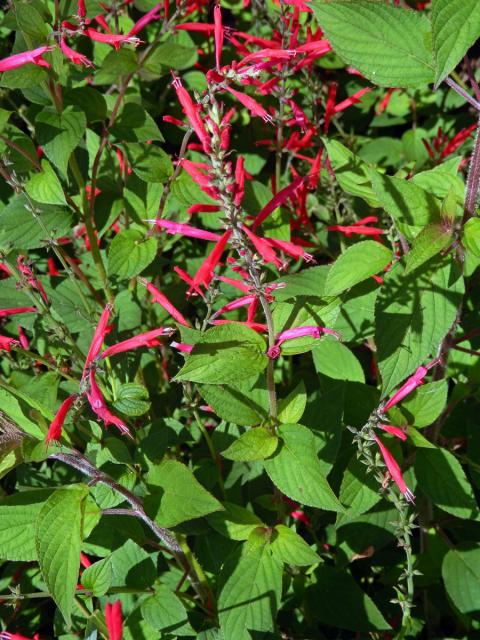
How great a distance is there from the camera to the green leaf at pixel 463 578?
2086 millimetres

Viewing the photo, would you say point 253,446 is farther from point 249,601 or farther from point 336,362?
point 336,362

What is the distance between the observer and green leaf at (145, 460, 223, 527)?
158 centimetres

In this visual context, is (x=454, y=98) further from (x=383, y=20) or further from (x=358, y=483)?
(x=358, y=483)

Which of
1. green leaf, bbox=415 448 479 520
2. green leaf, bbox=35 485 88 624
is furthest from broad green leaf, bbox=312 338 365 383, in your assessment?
green leaf, bbox=35 485 88 624

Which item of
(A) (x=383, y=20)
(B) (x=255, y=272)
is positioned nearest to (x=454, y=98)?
(A) (x=383, y=20)

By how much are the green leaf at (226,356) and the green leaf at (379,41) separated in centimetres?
61

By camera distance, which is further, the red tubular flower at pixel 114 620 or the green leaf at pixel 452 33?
the red tubular flower at pixel 114 620

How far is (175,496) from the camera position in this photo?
1.66 m

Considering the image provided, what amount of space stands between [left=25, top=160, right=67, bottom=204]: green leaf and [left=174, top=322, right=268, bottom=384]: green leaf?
33.0 inches

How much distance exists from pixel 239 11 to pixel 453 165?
2.13 metres

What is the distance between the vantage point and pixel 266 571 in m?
1.78

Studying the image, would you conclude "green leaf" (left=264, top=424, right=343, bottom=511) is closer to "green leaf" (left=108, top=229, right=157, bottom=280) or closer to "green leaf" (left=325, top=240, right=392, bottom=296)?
"green leaf" (left=325, top=240, right=392, bottom=296)

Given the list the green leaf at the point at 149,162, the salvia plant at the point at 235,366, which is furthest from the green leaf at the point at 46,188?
the green leaf at the point at 149,162

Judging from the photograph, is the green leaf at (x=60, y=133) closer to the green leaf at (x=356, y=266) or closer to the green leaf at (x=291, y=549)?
the green leaf at (x=356, y=266)
